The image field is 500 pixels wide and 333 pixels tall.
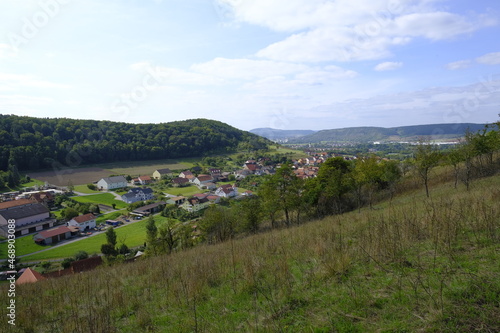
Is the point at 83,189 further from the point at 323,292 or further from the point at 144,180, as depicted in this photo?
the point at 323,292

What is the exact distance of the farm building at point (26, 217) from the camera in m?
41.4

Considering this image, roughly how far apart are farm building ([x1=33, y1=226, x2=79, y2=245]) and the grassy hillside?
39219 mm

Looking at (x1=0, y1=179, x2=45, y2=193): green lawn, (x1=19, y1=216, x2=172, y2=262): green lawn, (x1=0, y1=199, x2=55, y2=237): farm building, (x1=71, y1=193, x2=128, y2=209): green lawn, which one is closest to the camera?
(x1=19, y1=216, x2=172, y2=262): green lawn

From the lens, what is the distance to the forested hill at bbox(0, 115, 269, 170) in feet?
257

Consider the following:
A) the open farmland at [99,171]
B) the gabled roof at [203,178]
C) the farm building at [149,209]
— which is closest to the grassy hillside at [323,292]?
the farm building at [149,209]

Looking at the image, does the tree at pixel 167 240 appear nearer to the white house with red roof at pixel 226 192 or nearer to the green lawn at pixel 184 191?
the white house with red roof at pixel 226 192

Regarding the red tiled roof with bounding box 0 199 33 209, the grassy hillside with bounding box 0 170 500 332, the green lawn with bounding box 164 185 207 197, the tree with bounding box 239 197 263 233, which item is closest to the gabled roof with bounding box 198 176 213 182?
the green lawn with bounding box 164 185 207 197

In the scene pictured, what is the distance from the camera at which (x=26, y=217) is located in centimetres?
4219

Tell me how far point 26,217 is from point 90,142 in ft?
203

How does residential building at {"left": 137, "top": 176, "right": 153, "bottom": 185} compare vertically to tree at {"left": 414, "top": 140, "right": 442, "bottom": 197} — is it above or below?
below

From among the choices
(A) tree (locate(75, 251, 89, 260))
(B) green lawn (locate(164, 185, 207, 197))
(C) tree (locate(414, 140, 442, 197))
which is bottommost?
(A) tree (locate(75, 251, 89, 260))

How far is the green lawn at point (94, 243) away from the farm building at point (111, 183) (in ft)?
110

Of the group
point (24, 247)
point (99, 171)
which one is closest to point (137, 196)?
point (24, 247)

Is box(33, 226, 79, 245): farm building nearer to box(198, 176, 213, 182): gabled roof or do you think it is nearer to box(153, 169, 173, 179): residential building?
box(198, 176, 213, 182): gabled roof
